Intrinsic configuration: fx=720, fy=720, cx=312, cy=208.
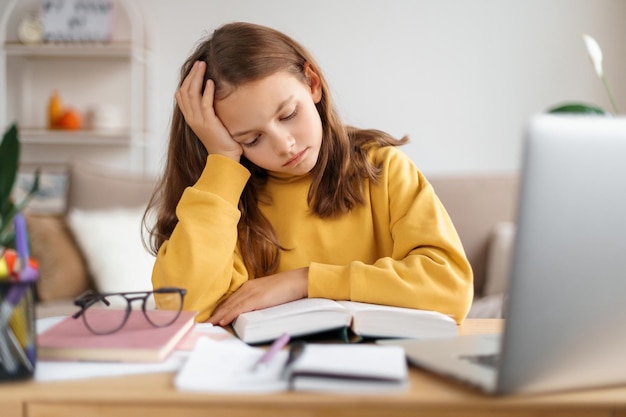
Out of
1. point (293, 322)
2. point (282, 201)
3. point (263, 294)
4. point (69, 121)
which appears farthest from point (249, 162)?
point (69, 121)

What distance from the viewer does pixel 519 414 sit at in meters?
0.60

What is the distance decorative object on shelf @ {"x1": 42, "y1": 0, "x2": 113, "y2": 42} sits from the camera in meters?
3.57

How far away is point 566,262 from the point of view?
0.60m

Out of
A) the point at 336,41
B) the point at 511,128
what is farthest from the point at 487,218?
the point at 336,41

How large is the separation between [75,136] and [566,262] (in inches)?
128

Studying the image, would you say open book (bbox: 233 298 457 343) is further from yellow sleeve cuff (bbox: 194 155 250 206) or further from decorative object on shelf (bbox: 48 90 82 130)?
decorative object on shelf (bbox: 48 90 82 130)

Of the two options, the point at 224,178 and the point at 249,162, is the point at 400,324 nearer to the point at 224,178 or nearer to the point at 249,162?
the point at 224,178

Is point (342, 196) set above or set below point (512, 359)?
below

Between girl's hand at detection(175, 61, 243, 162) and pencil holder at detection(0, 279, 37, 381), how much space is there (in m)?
0.65

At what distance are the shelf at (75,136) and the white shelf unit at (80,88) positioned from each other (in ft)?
0.08

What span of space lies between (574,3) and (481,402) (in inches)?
126

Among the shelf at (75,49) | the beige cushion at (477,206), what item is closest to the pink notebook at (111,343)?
the beige cushion at (477,206)

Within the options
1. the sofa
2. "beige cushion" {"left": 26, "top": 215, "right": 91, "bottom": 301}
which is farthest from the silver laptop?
"beige cushion" {"left": 26, "top": 215, "right": 91, "bottom": 301}

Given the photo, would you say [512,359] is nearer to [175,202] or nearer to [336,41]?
[175,202]
